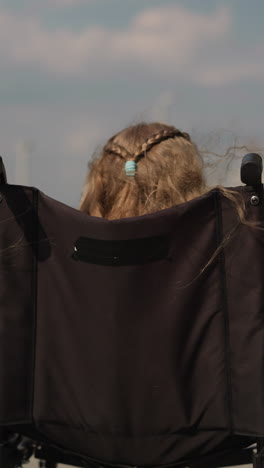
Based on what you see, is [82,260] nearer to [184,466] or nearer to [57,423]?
[57,423]

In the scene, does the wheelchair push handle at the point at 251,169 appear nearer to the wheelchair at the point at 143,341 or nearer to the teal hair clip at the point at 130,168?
the wheelchair at the point at 143,341

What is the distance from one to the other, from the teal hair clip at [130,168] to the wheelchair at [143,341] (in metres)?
0.22

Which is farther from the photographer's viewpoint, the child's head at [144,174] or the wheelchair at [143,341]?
the child's head at [144,174]

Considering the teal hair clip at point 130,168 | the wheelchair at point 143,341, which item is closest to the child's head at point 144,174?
the teal hair clip at point 130,168

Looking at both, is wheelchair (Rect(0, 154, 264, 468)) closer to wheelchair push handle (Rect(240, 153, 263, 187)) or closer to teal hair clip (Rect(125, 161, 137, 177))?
wheelchair push handle (Rect(240, 153, 263, 187))

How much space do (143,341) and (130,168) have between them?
0.48 metres

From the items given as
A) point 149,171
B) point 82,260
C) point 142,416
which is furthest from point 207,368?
point 149,171

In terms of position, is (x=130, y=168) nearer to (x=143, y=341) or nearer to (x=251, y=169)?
(x=251, y=169)

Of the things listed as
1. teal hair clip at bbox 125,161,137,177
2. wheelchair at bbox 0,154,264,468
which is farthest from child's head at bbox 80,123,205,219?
wheelchair at bbox 0,154,264,468

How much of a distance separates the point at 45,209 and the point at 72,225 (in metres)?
0.09

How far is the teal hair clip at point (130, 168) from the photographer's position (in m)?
1.89

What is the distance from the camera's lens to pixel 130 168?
1.89 m

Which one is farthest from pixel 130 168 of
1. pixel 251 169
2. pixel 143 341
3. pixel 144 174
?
pixel 143 341

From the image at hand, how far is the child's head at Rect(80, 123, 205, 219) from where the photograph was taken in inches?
74.1
